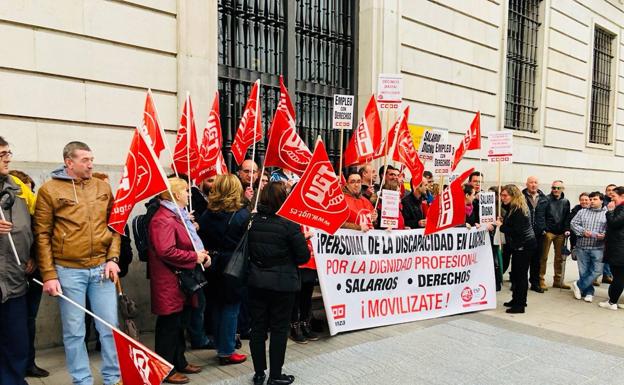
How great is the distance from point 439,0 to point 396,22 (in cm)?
156

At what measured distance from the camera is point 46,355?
16.8ft

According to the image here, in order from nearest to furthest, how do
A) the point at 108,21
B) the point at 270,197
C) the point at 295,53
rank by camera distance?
the point at 270,197, the point at 108,21, the point at 295,53

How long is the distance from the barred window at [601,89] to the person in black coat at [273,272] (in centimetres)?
1611

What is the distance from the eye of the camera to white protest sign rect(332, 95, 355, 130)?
6.83 m

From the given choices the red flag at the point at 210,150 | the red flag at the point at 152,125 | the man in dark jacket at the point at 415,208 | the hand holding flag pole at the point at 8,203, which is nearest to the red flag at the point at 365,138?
the man in dark jacket at the point at 415,208

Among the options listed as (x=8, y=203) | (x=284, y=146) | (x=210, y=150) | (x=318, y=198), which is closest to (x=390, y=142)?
(x=284, y=146)

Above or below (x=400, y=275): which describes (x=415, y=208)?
above

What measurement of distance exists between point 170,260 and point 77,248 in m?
0.72

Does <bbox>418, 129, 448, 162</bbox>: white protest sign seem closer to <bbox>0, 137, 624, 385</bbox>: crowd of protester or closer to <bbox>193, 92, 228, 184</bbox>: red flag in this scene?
<bbox>0, 137, 624, 385</bbox>: crowd of protester

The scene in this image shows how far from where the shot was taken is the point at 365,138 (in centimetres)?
707

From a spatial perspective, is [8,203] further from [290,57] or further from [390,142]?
[390,142]

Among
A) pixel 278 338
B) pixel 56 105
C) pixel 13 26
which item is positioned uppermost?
pixel 13 26

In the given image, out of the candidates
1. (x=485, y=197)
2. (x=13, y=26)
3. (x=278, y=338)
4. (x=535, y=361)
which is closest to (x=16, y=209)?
(x=278, y=338)

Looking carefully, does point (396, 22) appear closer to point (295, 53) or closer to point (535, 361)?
point (295, 53)
